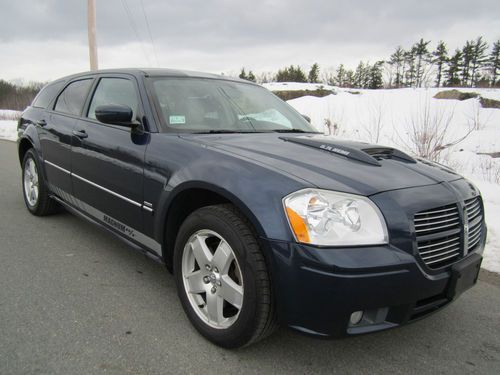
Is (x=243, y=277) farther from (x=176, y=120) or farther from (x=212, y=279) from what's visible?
(x=176, y=120)

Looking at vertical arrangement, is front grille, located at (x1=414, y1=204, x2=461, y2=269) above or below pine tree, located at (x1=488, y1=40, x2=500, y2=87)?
below

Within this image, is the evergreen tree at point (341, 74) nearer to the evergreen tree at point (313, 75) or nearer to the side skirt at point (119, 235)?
the evergreen tree at point (313, 75)

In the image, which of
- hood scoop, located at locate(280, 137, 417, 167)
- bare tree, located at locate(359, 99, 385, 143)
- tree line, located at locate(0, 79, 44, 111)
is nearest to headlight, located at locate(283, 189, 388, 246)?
hood scoop, located at locate(280, 137, 417, 167)

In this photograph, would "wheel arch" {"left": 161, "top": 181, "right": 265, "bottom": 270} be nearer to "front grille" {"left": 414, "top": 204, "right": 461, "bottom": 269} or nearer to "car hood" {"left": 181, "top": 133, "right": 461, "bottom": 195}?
"car hood" {"left": 181, "top": 133, "right": 461, "bottom": 195}

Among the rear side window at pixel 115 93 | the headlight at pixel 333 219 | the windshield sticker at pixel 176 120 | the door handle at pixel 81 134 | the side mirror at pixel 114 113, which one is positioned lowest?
the headlight at pixel 333 219

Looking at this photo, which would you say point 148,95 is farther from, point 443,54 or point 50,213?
point 443,54

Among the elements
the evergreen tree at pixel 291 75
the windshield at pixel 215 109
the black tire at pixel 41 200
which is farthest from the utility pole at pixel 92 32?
the evergreen tree at pixel 291 75

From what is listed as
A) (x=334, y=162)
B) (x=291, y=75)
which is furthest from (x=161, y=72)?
(x=291, y=75)

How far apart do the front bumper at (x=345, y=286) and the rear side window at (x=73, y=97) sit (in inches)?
106

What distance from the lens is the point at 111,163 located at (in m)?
2.90

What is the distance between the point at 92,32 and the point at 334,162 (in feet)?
46.5

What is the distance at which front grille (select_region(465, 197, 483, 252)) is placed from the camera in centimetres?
221

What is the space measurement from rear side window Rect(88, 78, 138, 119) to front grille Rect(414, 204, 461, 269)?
6.79 feet

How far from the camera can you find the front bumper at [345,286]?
5.60 feet
